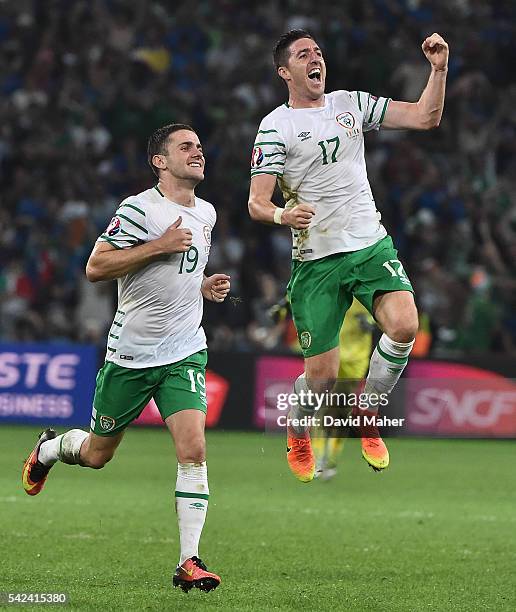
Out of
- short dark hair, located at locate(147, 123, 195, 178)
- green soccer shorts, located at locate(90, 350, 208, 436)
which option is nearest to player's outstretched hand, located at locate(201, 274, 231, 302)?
green soccer shorts, located at locate(90, 350, 208, 436)

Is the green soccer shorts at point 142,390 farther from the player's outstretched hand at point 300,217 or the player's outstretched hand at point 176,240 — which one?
the player's outstretched hand at point 300,217

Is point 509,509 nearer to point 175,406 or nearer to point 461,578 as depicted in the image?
point 461,578

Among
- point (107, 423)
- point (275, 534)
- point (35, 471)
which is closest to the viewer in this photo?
point (107, 423)

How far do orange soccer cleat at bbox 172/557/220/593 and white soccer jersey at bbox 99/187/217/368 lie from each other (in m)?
1.24

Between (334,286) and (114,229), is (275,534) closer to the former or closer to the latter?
(334,286)

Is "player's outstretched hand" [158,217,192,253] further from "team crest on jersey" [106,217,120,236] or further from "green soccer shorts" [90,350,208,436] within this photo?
"green soccer shorts" [90,350,208,436]

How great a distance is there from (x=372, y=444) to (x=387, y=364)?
576 mm

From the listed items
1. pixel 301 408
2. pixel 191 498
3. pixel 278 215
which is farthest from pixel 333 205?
pixel 191 498

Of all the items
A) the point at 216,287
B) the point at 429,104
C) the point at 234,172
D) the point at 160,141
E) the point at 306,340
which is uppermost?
the point at 429,104

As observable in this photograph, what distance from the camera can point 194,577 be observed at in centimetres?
747

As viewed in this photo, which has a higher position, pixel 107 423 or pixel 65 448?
pixel 107 423

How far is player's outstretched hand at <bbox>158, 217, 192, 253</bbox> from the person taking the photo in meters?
7.78

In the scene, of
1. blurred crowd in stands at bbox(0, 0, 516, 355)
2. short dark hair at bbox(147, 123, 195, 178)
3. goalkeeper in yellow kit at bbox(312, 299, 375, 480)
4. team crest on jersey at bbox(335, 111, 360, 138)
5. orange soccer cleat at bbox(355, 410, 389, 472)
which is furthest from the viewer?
blurred crowd in stands at bbox(0, 0, 516, 355)

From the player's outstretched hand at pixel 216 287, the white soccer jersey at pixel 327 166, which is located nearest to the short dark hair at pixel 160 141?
the white soccer jersey at pixel 327 166
